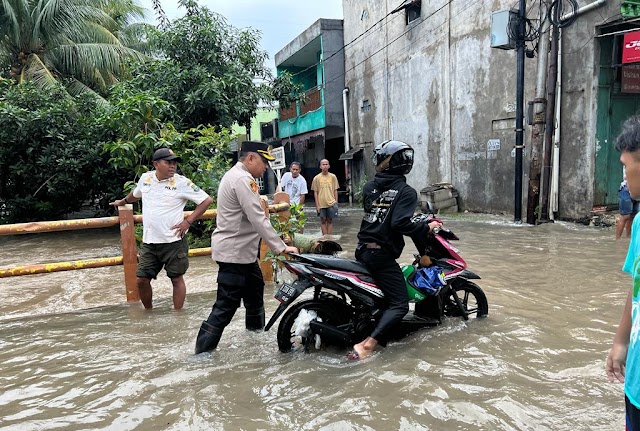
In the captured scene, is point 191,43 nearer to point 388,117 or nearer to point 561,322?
point 388,117

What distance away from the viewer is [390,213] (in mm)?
3719

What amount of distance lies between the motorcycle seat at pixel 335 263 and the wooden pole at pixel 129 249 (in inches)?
98.6

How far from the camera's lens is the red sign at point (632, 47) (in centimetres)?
884

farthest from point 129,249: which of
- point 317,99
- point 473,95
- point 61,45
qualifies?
point 317,99

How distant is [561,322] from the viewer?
4.55 metres

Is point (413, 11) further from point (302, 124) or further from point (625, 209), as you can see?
point (625, 209)

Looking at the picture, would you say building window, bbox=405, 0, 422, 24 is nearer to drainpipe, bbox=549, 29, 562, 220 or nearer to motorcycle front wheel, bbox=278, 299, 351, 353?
drainpipe, bbox=549, 29, 562, 220

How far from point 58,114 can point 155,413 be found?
11842 millimetres

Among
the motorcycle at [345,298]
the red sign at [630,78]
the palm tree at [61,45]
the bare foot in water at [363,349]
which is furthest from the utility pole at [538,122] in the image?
the palm tree at [61,45]

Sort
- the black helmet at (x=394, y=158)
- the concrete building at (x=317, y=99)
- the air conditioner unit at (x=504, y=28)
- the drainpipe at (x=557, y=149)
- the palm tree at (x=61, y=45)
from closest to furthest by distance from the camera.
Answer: the black helmet at (x=394, y=158) → the drainpipe at (x=557, y=149) → the air conditioner unit at (x=504, y=28) → the palm tree at (x=61, y=45) → the concrete building at (x=317, y=99)

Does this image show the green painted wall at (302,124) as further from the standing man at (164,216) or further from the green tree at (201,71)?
the standing man at (164,216)

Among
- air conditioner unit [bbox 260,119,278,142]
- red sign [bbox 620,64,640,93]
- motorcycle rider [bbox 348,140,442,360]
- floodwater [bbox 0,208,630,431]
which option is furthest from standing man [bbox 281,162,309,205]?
air conditioner unit [bbox 260,119,278,142]

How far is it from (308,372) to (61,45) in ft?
59.0

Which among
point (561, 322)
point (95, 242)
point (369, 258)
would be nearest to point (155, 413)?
point (369, 258)
